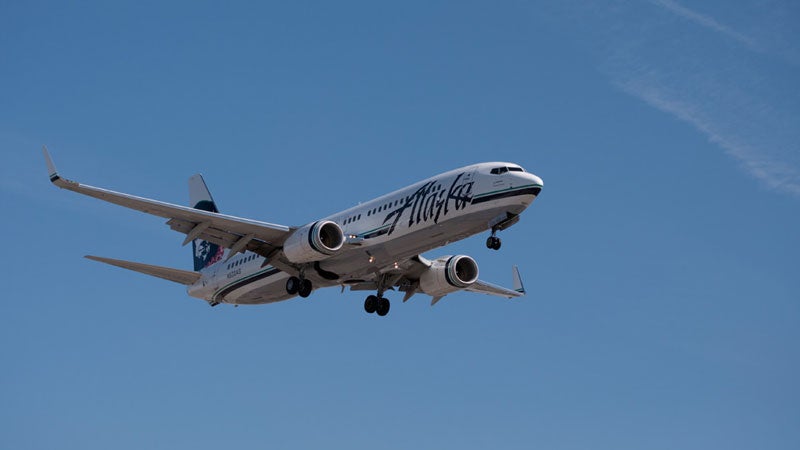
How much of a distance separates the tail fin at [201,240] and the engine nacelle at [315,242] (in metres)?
10.4

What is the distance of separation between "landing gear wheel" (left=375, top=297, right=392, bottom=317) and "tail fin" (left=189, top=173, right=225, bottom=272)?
30.5 feet

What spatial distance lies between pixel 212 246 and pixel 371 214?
13.8 m

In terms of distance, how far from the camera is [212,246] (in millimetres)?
59500

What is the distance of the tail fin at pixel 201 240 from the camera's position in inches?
2322

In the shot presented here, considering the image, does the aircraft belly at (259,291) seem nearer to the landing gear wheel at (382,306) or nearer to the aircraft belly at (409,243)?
the aircraft belly at (409,243)

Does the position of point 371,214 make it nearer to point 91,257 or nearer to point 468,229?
point 468,229

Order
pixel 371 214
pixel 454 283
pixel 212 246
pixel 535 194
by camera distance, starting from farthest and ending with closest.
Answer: pixel 212 246 → pixel 454 283 → pixel 371 214 → pixel 535 194

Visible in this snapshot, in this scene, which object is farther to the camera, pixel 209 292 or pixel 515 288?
pixel 515 288

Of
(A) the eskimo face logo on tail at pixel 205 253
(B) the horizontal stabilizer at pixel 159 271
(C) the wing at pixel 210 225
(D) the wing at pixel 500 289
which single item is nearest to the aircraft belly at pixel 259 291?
(C) the wing at pixel 210 225

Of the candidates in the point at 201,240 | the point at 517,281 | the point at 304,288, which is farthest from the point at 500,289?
the point at 201,240

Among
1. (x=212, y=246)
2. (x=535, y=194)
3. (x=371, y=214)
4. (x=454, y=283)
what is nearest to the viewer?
(x=535, y=194)

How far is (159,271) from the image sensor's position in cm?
5388

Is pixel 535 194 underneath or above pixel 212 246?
underneath

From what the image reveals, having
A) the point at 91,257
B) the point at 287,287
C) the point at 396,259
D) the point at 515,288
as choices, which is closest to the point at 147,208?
the point at 91,257
